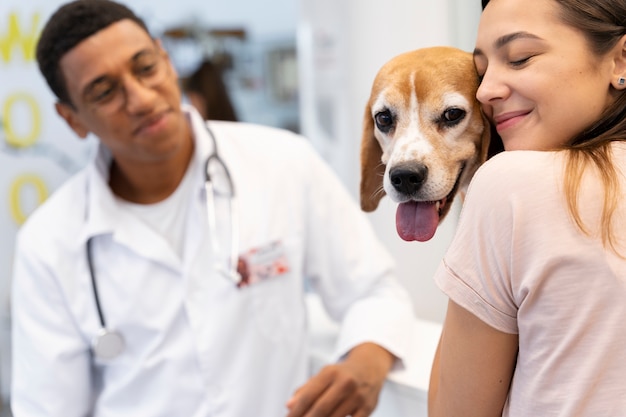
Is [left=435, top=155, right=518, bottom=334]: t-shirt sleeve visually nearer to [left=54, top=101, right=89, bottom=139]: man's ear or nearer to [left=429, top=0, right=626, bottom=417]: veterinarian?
[left=429, top=0, right=626, bottom=417]: veterinarian

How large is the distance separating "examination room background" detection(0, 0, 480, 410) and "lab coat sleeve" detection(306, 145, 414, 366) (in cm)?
7

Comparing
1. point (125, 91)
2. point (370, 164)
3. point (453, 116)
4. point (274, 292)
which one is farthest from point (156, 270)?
point (453, 116)

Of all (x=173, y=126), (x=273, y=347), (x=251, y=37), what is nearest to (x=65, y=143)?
(x=173, y=126)

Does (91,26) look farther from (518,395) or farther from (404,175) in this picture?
(518,395)

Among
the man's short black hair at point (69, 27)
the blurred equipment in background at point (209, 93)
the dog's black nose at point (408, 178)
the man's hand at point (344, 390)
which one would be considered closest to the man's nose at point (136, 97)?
the man's short black hair at point (69, 27)

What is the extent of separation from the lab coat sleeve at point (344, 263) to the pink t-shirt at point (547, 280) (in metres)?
0.56

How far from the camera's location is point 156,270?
1.16 m

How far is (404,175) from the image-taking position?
56cm

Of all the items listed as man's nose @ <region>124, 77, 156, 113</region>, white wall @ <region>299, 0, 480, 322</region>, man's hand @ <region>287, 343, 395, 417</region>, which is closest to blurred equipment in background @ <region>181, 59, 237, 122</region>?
man's nose @ <region>124, 77, 156, 113</region>

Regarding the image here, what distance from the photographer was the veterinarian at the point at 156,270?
3.63 ft

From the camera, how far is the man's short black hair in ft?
3.56

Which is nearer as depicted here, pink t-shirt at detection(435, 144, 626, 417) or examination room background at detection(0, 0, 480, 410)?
pink t-shirt at detection(435, 144, 626, 417)

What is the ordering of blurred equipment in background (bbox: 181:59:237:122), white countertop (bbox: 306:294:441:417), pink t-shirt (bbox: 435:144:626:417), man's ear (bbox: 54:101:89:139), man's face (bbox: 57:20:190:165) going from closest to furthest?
pink t-shirt (bbox: 435:144:626:417), white countertop (bbox: 306:294:441:417), man's face (bbox: 57:20:190:165), man's ear (bbox: 54:101:89:139), blurred equipment in background (bbox: 181:59:237:122)

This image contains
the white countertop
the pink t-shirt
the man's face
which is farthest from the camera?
the man's face
